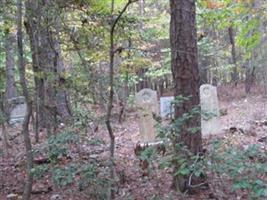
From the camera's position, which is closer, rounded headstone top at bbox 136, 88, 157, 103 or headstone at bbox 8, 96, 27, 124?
rounded headstone top at bbox 136, 88, 157, 103

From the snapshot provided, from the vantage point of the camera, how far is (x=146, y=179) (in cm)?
561

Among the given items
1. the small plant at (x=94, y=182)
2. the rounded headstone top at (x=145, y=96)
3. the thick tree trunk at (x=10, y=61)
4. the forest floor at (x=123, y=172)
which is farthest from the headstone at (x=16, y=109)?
the small plant at (x=94, y=182)

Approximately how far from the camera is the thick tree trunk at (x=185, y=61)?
512cm

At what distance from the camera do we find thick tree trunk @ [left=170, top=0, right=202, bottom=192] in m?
5.12

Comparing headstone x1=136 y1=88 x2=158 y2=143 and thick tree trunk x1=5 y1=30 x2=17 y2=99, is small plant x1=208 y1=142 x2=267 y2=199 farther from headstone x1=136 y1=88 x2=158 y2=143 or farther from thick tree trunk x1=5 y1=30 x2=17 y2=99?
headstone x1=136 y1=88 x2=158 y2=143

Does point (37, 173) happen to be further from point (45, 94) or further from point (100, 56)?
point (100, 56)

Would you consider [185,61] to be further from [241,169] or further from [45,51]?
[45,51]

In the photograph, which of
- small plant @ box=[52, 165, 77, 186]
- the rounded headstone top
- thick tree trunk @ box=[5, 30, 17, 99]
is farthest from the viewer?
the rounded headstone top

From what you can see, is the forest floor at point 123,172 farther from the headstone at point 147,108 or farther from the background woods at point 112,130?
the headstone at point 147,108

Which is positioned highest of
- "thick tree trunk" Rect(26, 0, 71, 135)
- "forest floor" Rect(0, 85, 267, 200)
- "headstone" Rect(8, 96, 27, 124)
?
"thick tree trunk" Rect(26, 0, 71, 135)

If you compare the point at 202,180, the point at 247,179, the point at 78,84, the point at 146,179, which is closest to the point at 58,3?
the point at 78,84

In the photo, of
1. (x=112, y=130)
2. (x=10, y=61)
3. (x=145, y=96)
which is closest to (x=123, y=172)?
(x=112, y=130)

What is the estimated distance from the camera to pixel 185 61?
5.15 m

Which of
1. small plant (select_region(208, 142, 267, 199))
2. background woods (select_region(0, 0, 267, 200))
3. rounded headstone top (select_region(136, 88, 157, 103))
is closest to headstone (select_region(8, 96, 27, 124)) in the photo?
background woods (select_region(0, 0, 267, 200))
